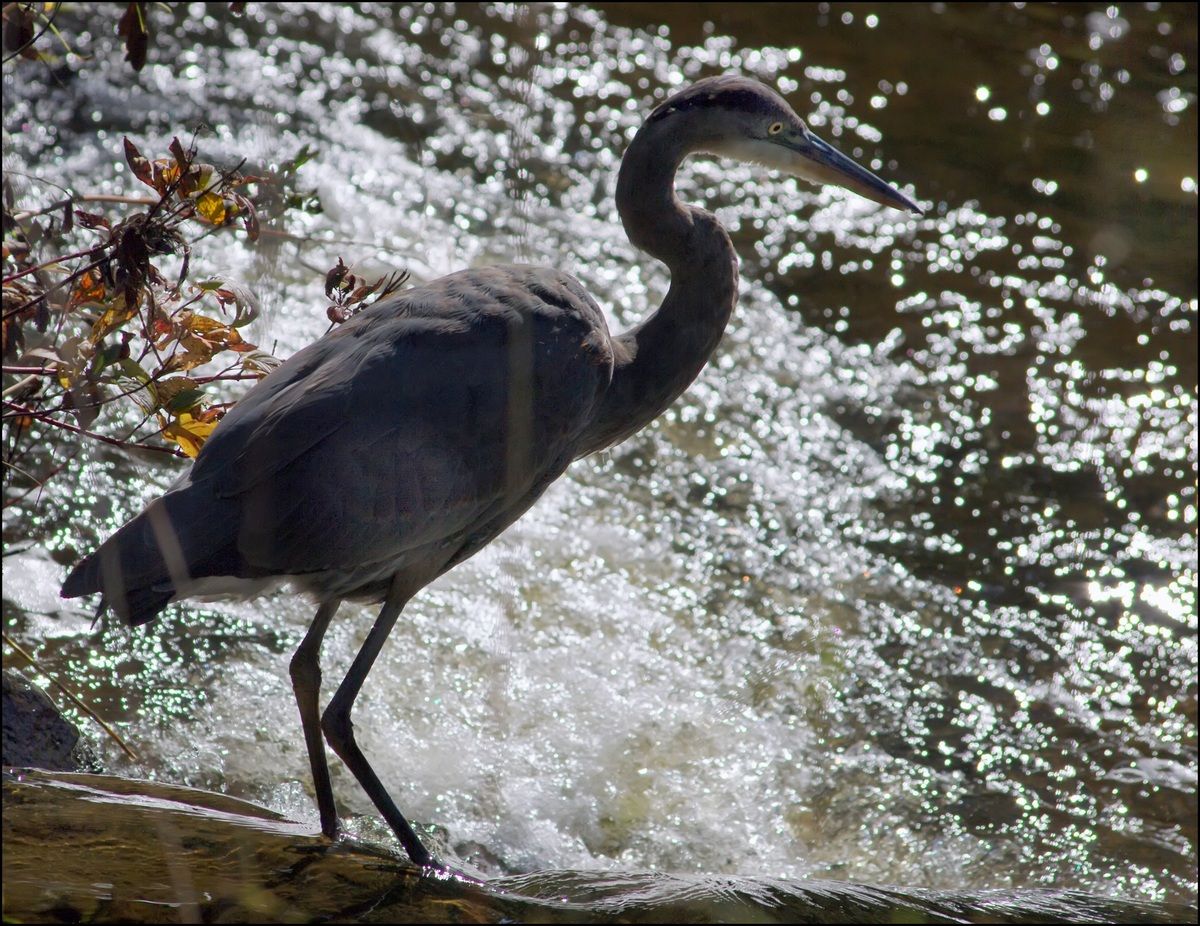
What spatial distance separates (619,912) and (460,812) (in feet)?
4.83

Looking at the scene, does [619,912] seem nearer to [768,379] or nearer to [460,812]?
[460,812]

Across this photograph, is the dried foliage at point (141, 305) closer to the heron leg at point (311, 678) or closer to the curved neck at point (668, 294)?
the heron leg at point (311, 678)

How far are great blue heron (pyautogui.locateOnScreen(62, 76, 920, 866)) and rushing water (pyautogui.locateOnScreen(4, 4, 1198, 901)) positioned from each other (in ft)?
A: 1.02

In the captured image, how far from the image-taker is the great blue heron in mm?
3211

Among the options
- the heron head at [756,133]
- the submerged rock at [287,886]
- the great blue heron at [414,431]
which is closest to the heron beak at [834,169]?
the heron head at [756,133]

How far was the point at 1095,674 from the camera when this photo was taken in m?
5.23

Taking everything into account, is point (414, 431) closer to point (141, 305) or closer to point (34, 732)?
point (141, 305)

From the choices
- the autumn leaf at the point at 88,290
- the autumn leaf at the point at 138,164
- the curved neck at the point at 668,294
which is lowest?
the autumn leaf at the point at 88,290

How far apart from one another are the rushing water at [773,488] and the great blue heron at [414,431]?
312 millimetres

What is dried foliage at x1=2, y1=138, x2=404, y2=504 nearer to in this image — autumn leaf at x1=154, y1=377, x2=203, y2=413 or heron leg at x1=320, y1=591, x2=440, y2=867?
autumn leaf at x1=154, y1=377, x2=203, y2=413

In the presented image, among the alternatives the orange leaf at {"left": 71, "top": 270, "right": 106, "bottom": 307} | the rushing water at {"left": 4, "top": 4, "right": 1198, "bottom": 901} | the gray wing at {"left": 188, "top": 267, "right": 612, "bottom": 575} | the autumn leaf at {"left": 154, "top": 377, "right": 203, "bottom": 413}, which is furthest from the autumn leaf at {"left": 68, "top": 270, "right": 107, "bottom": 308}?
the rushing water at {"left": 4, "top": 4, "right": 1198, "bottom": 901}

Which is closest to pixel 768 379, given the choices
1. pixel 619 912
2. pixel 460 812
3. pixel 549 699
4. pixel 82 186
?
pixel 549 699

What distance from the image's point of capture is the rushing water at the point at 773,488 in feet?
14.4

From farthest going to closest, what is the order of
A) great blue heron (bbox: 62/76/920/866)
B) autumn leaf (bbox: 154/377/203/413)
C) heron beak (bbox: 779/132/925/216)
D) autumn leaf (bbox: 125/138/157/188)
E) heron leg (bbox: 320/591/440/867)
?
1. heron beak (bbox: 779/132/925/216)
2. heron leg (bbox: 320/591/440/867)
3. great blue heron (bbox: 62/76/920/866)
4. autumn leaf (bbox: 154/377/203/413)
5. autumn leaf (bbox: 125/138/157/188)
